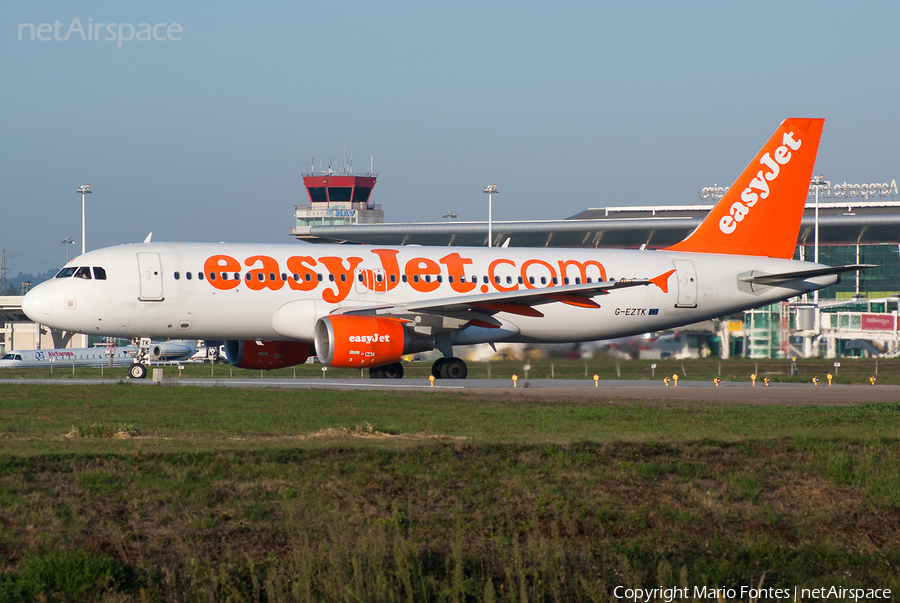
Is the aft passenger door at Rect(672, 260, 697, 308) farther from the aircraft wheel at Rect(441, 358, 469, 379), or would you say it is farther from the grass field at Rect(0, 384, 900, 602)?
the grass field at Rect(0, 384, 900, 602)

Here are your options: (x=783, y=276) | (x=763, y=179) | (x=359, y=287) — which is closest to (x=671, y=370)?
(x=783, y=276)

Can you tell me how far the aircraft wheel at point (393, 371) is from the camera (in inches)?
1257

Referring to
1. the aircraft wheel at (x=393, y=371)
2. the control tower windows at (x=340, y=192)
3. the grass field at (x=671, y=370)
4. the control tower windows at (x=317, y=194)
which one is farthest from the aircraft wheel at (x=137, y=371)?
the control tower windows at (x=317, y=194)

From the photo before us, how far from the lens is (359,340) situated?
26.4 meters

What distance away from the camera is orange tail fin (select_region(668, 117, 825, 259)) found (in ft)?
109

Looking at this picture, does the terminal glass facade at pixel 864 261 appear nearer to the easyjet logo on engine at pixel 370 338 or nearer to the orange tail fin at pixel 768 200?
the orange tail fin at pixel 768 200

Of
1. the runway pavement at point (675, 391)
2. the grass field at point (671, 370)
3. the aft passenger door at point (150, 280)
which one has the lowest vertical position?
the runway pavement at point (675, 391)

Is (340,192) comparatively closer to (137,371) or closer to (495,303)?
(137,371)

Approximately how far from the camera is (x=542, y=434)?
15.8 m

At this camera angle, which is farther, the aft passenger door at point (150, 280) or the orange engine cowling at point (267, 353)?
the orange engine cowling at point (267, 353)

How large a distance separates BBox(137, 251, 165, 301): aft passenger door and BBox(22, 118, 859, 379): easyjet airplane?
0.10 feet

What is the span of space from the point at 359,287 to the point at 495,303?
4272 mm

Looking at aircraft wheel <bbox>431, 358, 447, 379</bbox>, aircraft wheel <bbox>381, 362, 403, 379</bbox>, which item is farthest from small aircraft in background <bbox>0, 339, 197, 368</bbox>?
aircraft wheel <bbox>431, 358, 447, 379</bbox>

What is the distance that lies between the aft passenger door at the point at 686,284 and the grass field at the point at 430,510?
51.8 ft
